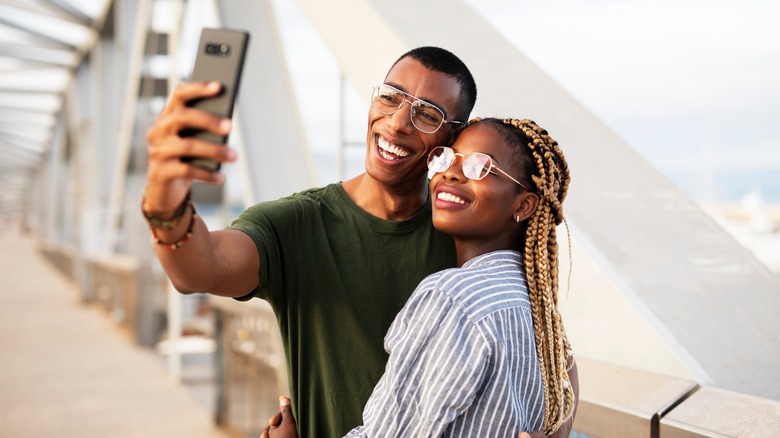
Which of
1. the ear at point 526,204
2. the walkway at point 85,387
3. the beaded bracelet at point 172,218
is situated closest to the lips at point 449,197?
the ear at point 526,204

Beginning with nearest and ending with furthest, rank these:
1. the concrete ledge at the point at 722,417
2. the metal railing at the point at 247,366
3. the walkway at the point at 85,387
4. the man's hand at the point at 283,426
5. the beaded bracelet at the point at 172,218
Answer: the beaded bracelet at the point at 172,218 < the concrete ledge at the point at 722,417 < the man's hand at the point at 283,426 < the metal railing at the point at 247,366 < the walkway at the point at 85,387

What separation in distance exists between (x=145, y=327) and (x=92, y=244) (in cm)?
776

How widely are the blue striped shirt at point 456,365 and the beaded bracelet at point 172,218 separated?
16.5 inches

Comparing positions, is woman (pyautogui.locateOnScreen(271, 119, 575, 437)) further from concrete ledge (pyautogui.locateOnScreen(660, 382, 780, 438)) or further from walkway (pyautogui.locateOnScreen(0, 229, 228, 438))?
walkway (pyautogui.locateOnScreen(0, 229, 228, 438))

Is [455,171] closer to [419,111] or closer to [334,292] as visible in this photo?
[419,111]

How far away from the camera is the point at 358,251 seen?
5.71 ft

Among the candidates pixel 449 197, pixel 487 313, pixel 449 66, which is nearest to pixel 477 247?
pixel 449 197

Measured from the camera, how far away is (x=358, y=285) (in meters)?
1.72

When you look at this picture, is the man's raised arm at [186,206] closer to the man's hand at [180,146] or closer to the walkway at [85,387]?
the man's hand at [180,146]

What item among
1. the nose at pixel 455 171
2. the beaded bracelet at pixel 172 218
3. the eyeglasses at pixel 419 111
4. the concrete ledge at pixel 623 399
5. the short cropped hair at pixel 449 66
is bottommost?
the concrete ledge at pixel 623 399

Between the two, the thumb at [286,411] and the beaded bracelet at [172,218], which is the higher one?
the beaded bracelet at [172,218]

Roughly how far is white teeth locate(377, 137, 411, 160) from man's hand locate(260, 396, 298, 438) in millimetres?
626

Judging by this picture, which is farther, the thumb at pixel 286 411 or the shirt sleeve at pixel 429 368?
the thumb at pixel 286 411

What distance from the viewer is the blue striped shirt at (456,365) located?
1.28m
